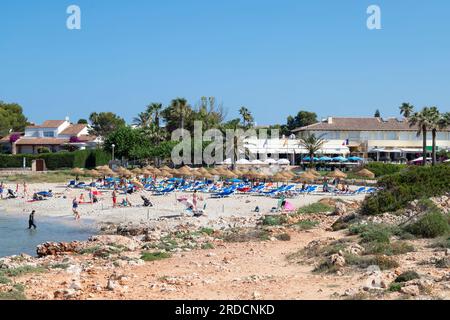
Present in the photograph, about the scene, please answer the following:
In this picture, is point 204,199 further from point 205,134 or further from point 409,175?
point 205,134

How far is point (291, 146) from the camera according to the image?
220 ft

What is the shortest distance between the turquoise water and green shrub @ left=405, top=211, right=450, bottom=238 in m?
14.0

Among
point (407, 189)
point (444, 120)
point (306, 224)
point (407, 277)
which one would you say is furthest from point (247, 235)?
point (444, 120)

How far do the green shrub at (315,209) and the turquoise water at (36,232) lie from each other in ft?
35.6

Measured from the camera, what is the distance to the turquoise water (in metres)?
25.6

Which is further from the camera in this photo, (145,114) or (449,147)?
(145,114)

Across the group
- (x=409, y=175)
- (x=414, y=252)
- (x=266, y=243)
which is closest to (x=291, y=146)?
(x=409, y=175)

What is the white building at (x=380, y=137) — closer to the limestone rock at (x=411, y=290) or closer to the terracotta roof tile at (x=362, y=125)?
the terracotta roof tile at (x=362, y=125)

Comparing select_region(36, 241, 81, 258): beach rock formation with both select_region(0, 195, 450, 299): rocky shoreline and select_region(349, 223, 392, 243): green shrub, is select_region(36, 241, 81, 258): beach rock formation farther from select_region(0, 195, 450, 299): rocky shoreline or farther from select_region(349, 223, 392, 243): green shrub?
select_region(349, 223, 392, 243): green shrub

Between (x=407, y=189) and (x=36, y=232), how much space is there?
17606 millimetres

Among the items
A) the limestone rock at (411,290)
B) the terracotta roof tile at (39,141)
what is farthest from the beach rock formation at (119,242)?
the terracotta roof tile at (39,141)

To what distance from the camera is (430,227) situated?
20.0 m

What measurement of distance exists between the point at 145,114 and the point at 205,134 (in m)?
14.0

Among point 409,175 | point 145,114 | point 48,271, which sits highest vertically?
point 145,114
